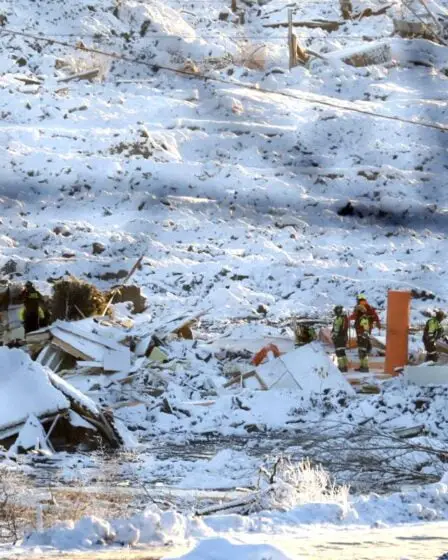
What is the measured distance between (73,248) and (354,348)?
9.18 m

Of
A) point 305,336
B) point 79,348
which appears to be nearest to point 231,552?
point 79,348

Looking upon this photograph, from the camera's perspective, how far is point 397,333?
1808 cm

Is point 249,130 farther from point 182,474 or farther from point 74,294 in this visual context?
point 74,294

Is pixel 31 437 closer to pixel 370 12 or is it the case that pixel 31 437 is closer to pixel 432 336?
pixel 432 336

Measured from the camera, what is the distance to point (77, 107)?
100 ft

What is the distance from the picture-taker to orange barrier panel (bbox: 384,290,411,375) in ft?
59.3

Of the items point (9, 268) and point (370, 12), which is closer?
point (9, 268)

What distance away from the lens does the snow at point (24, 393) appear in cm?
1336

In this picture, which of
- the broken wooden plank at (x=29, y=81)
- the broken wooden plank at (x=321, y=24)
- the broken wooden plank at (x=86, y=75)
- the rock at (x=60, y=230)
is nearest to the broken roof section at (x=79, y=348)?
the rock at (x=60, y=230)

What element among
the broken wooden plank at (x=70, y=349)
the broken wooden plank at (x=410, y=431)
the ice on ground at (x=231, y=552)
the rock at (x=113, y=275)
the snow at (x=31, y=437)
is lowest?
the rock at (x=113, y=275)

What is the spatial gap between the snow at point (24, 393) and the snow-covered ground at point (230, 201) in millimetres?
678

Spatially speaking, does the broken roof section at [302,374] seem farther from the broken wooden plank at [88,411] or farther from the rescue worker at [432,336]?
the broken wooden plank at [88,411]

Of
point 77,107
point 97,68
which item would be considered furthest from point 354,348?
point 97,68

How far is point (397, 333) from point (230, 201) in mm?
12298
